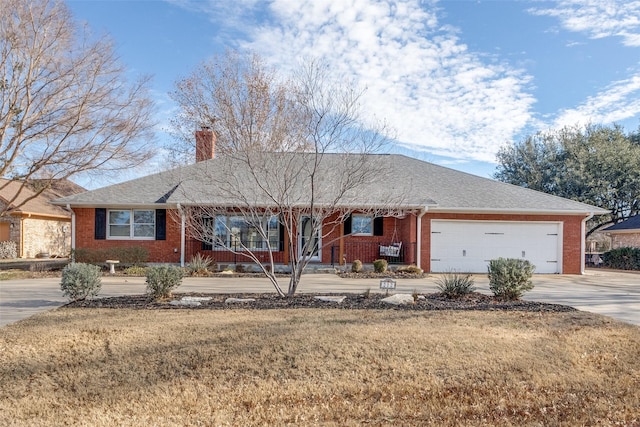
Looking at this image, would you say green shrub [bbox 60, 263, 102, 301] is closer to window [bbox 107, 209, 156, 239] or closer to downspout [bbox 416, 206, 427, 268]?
Result: window [bbox 107, 209, 156, 239]

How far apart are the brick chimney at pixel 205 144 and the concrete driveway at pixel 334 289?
4654mm

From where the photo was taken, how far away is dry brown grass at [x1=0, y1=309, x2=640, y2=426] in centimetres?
422

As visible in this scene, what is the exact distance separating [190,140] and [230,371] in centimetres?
1919

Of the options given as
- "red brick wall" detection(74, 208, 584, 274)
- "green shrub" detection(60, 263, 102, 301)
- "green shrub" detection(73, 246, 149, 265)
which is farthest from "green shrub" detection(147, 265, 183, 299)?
"green shrub" detection(73, 246, 149, 265)

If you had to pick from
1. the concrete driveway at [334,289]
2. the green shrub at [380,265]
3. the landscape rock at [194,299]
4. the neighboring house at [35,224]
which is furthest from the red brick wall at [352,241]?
the landscape rock at [194,299]

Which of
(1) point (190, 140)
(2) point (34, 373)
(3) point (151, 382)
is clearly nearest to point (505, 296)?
(3) point (151, 382)

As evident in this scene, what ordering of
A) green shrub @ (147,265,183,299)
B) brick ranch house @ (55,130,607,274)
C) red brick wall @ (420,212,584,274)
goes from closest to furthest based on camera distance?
green shrub @ (147,265,183,299) → brick ranch house @ (55,130,607,274) → red brick wall @ (420,212,584,274)

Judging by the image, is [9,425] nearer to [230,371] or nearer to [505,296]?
[230,371]

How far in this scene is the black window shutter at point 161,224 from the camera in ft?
55.8

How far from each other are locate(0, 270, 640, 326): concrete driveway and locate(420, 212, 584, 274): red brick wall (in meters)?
1.74

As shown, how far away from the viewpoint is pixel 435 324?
6828 mm

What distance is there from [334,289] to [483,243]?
830cm

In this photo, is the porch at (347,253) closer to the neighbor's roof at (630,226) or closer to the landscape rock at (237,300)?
the landscape rock at (237,300)

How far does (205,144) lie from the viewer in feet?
53.8
